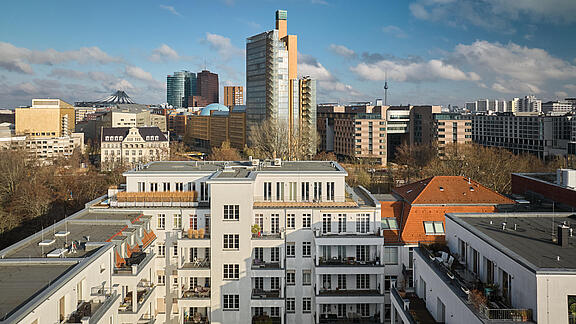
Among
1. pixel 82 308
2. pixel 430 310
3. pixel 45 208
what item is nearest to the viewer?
pixel 82 308

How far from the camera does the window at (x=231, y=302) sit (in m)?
31.9

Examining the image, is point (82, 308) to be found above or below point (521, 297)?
below

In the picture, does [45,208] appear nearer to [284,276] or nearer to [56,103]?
[284,276]

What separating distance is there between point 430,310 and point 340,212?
37.5 ft

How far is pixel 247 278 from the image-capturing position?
31984 mm

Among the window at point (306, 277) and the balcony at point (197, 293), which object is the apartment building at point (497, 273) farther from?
the balcony at point (197, 293)

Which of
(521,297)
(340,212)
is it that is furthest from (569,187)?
(521,297)

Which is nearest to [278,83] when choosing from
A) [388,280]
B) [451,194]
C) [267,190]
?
[451,194]

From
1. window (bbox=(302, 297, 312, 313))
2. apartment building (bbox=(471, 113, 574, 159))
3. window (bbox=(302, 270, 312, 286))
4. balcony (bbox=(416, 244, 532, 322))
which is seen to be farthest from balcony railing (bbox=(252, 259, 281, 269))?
apartment building (bbox=(471, 113, 574, 159))

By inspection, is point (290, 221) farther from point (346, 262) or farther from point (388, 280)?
point (388, 280)

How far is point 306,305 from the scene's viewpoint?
32.7m

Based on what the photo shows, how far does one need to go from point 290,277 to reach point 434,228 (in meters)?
10.4

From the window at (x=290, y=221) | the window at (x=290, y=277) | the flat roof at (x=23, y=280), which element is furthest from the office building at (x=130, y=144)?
the flat roof at (x=23, y=280)

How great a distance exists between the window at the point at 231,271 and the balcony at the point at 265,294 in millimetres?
1560
